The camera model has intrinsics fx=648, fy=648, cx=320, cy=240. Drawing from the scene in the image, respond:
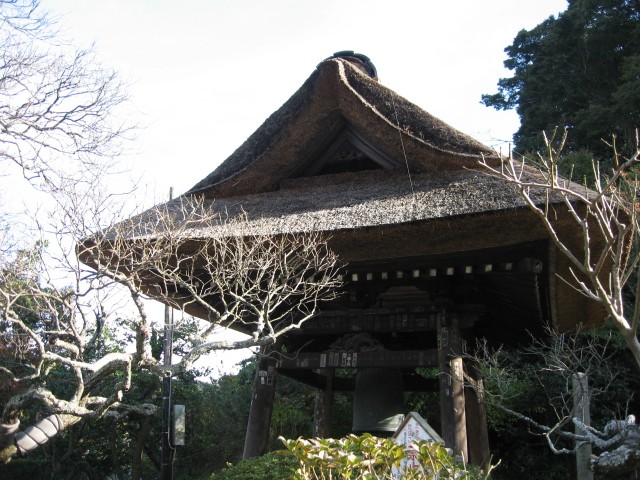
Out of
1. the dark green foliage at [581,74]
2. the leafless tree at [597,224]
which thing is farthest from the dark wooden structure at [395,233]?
the dark green foliage at [581,74]

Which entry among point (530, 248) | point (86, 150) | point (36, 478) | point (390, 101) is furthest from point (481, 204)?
point (36, 478)

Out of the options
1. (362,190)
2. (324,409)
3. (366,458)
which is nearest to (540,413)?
(324,409)

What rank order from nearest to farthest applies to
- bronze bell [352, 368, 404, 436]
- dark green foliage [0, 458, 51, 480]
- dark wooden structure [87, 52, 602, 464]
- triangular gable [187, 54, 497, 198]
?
1. dark wooden structure [87, 52, 602, 464]
2. bronze bell [352, 368, 404, 436]
3. triangular gable [187, 54, 497, 198]
4. dark green foliage [0, 458, 51, 480]

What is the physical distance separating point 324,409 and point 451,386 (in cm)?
263

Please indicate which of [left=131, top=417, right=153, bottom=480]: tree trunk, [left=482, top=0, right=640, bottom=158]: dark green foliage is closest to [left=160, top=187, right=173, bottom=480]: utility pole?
[left=131, top=417, right=153, bottom=480]: tree trunk

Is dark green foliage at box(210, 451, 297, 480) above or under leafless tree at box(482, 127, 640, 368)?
under

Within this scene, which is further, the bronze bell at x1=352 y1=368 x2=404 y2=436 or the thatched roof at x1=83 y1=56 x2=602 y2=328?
the bronze bell at x1=352 y1=368 x2=404 y2=436

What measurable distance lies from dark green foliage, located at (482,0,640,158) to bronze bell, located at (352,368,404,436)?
48.2 ft

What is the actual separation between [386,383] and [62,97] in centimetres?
473

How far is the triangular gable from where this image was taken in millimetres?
6895

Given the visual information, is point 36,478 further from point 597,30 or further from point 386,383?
point 597,30

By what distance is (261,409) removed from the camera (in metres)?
7.02

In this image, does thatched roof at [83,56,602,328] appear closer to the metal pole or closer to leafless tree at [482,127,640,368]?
leafless tree at [482,127,640,368]

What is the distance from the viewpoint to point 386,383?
279 inches
